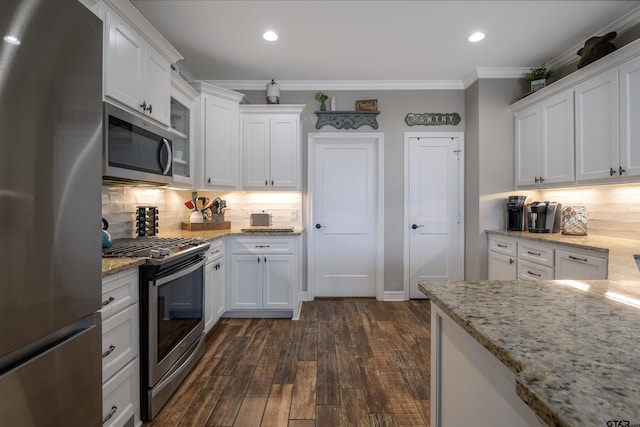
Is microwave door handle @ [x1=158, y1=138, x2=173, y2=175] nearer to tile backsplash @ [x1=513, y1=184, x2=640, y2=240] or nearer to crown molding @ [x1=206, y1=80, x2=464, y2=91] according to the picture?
crown molding @ [x1=206, y1=80, x2=464, y2=91]

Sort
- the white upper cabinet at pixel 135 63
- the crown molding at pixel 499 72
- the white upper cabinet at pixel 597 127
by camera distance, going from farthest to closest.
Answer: the crown molding at pixel 499 72, the white upper cabinet at pixel 597 127, the white upper cabinet at pixel 135 63

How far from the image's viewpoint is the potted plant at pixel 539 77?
3.10 meters

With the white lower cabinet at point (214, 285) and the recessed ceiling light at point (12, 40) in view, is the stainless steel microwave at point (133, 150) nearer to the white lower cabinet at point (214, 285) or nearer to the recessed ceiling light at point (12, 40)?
the white lower cabinet at point (214, 285)

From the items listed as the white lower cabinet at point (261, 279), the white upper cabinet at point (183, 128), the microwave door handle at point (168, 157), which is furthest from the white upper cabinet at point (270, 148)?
the microwave door handle at point (168, 157)

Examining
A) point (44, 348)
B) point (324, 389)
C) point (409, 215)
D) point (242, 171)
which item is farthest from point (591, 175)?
point (44, 348)

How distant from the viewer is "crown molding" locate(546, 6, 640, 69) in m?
2.40

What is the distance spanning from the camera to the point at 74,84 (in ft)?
3.18

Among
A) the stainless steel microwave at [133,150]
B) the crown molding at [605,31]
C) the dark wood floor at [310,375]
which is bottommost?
the dark wood floor at [310,375]

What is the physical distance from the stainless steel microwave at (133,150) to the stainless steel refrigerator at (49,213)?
2.29 ft

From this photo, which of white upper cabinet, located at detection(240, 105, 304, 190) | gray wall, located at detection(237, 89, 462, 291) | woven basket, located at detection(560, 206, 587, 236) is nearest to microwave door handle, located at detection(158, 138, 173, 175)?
white upper cabinet, located at detection(240, 105, 304, 190)

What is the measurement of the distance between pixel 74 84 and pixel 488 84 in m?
3.87

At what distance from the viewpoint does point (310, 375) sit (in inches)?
84.0

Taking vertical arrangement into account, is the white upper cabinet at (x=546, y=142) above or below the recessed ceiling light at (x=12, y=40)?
above

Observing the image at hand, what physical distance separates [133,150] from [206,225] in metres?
1.47
